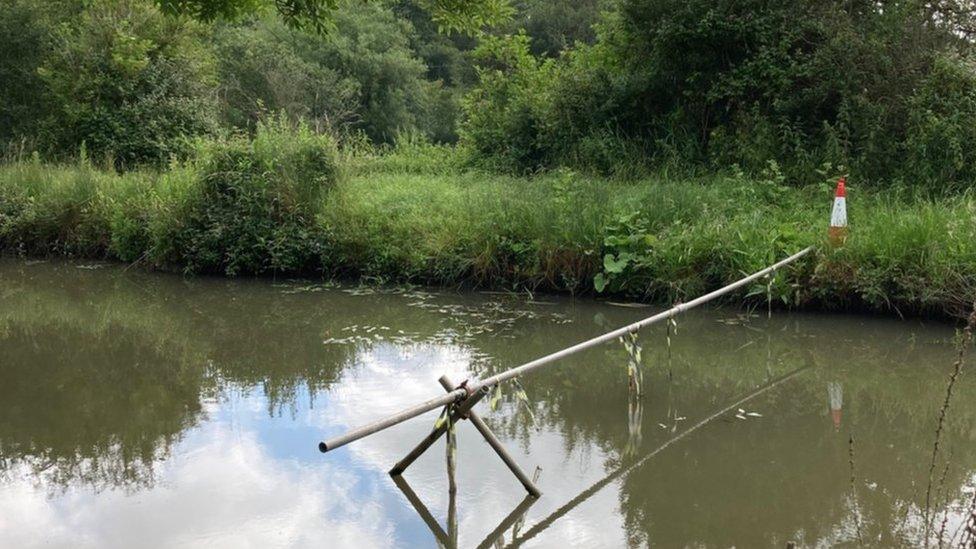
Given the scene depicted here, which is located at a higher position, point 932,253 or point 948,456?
point 932,253

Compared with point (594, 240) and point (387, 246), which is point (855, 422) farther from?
point (387, 246)

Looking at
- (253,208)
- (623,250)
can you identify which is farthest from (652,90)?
(253,208)

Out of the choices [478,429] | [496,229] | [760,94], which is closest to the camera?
[478,429]

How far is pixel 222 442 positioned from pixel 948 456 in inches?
175

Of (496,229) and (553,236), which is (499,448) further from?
(496,229)

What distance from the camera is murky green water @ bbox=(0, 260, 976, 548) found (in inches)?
187

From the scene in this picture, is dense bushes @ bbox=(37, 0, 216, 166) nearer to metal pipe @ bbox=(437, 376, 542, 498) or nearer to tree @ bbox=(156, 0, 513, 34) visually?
tree @ bbox=(156, 0, 513, 34)

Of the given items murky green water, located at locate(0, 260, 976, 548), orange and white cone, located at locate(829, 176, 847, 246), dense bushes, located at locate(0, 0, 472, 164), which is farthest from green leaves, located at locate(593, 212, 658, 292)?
dense bushes, located at locate(0, 0, 472, 164)

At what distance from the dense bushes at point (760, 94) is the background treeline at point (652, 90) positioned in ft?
0.08

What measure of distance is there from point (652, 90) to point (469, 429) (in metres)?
9.39

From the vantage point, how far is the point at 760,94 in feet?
43.7

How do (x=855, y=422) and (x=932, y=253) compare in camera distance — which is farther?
(x=932, y=253)

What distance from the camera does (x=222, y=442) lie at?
19.6 ft

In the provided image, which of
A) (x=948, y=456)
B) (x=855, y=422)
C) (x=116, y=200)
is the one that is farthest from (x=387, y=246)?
(x=948, y=456)
